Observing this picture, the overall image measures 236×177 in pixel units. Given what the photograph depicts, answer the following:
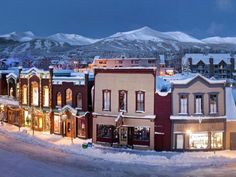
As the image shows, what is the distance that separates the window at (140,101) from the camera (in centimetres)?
4616

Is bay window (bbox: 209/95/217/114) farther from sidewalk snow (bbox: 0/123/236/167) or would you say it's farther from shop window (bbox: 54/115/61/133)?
shop window (bbox: 54/115/61/133)

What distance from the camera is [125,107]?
47.0 m

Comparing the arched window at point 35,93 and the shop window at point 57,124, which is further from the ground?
the arched window at point 35,93

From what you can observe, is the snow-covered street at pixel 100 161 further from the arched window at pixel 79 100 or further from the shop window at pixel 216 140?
the arched window at pixel 79 100

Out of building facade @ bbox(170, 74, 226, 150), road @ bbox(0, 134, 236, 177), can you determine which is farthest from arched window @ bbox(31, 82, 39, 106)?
building facade @ bbox(170, 74, 226, 150)

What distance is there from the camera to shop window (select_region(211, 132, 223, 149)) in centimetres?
4481

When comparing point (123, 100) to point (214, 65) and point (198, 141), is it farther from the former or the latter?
point (214, 65)

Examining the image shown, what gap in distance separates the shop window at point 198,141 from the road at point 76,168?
6267 mm

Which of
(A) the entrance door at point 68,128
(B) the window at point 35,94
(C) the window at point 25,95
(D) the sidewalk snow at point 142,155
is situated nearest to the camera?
(D) the sidewalk snow at point 142,155

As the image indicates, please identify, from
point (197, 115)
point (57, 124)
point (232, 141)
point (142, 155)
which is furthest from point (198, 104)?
point (57, 124)

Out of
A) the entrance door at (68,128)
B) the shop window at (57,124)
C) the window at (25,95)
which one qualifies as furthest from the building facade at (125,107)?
the window at (25,95)

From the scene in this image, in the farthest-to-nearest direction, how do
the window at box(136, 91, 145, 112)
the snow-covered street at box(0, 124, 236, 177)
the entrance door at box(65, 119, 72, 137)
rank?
the entrance door at box(65, 119, 72, 137), the window at box(136, 91, 145, 112), the snow-covered street at box(0, 124, 236, 177)

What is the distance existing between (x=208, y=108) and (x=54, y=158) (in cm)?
1596

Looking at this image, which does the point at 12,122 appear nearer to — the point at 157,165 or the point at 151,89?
the point at 151,89
